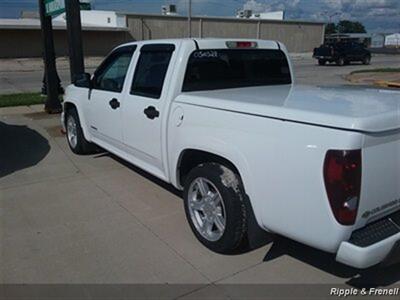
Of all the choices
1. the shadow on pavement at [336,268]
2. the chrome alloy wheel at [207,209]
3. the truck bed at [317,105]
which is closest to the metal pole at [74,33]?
the truck bed at [317,105]

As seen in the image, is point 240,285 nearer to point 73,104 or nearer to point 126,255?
point 126,255

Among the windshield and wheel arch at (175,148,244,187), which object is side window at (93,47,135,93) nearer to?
the windshield

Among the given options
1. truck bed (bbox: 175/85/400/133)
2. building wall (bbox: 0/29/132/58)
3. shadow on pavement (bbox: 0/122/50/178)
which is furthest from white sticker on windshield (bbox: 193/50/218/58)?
building wall (bbox: 0/29/132/58)

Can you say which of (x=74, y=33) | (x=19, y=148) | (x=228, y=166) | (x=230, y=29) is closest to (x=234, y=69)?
(x=228, y=166)

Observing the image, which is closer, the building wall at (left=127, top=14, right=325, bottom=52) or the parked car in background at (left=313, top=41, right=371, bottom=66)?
the parked car in background at (left=313, top=41, right=371, bottom=66)

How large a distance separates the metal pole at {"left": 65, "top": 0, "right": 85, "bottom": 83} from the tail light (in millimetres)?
7114

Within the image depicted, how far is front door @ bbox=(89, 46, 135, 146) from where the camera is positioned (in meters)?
4.96

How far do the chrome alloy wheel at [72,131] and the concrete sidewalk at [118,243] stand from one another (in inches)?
33.6

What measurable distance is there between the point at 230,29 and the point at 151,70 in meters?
47.7

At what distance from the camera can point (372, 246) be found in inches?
102

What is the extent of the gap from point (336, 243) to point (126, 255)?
179cm

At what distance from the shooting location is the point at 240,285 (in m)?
3.13

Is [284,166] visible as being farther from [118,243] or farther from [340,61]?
[340,61]

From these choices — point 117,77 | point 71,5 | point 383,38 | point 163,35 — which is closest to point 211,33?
point 163,35
